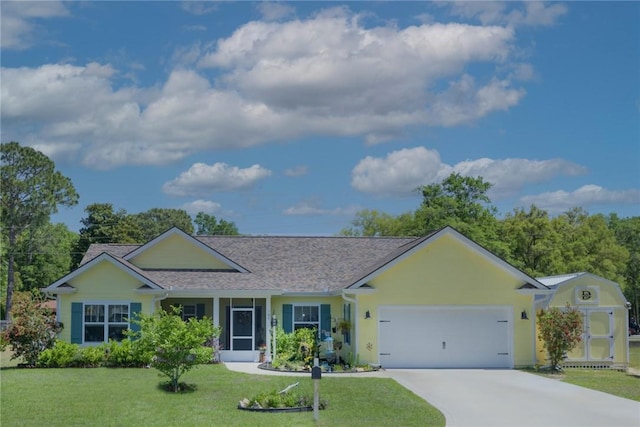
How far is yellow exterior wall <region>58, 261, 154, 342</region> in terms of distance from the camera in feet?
91.9

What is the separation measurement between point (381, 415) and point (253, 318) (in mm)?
14131

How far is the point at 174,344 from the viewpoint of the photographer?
2008cm

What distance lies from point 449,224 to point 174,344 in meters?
37.1

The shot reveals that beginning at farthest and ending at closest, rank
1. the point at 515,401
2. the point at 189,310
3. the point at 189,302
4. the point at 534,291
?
the point at 189,310 → the point at 189,302 → the point at 534,291 → the point at 515,401

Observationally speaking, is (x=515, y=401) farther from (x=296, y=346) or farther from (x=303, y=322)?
(x=303, y=322)

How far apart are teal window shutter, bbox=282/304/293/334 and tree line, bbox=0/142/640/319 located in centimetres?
2359

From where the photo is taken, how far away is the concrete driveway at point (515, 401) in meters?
15.8

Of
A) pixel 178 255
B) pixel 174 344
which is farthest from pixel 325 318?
pixel 174 344

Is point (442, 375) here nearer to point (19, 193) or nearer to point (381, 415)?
point (381, 415)

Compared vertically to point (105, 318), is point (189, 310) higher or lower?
higher

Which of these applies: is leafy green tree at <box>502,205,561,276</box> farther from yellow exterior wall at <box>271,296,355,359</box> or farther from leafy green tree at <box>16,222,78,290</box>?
leafy green tree at <box>16,222,78,290</box>

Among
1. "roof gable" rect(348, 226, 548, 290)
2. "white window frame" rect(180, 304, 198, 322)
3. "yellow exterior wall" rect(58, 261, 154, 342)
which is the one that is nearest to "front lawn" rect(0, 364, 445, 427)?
"yellow exterior wall" rect(58, 261, 154, 342)

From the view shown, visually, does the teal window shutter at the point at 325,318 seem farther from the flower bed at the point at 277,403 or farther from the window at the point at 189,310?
the flower bed at the point at 277,403

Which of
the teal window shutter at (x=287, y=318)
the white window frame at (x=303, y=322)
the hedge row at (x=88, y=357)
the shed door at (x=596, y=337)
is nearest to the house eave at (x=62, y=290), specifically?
the hedge row at (x=88, y=357)
